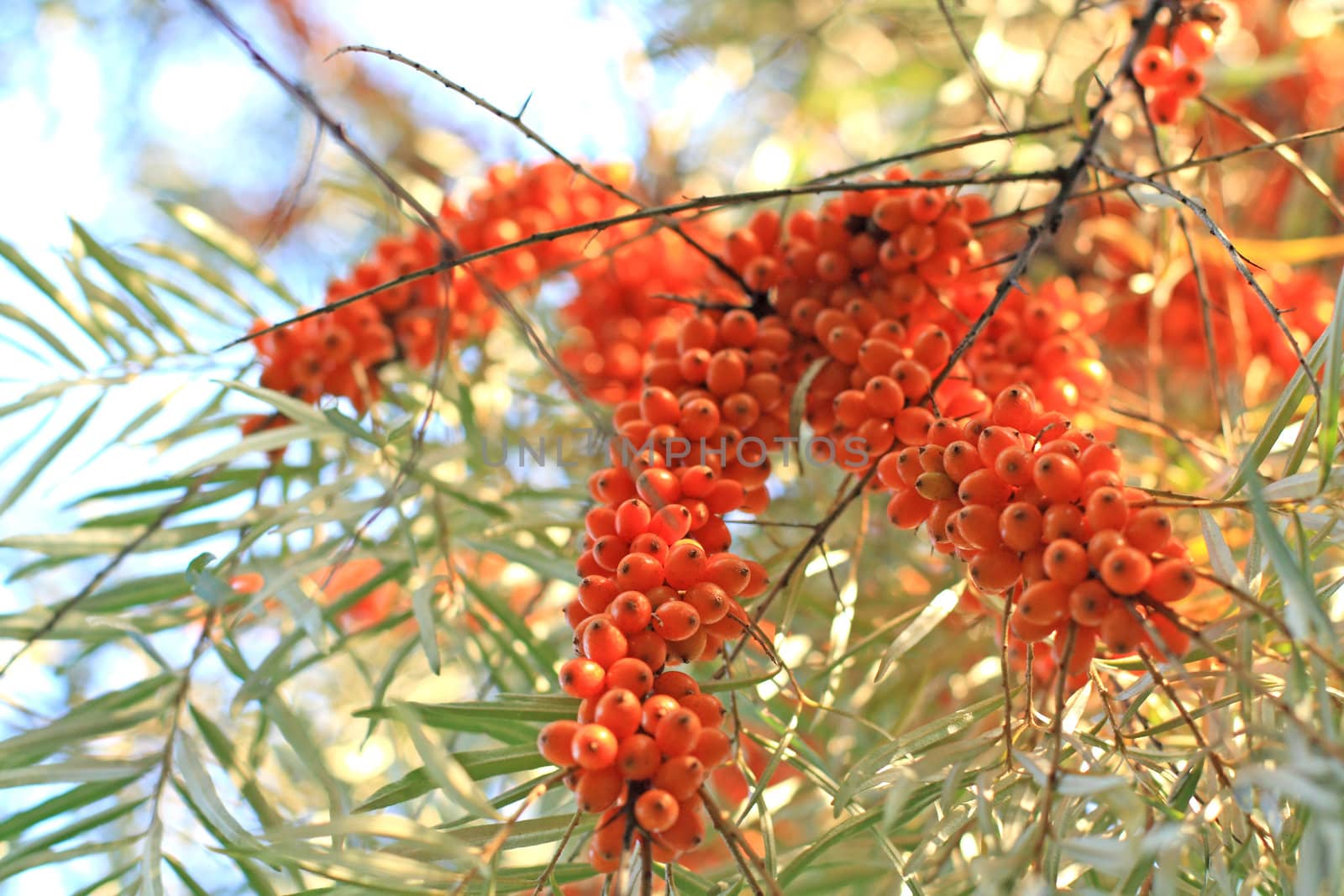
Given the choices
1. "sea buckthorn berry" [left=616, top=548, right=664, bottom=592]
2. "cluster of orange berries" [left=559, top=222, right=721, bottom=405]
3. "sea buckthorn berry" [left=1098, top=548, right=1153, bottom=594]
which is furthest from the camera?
"cluster of orange berries" [left=559, top=222, right=721, bottom=405]

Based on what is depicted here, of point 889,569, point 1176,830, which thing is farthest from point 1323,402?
point 889,569

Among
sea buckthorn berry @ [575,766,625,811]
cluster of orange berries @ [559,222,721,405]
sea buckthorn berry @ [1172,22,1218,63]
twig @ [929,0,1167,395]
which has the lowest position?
sea buckthorn berry @ [575,766,625,811]

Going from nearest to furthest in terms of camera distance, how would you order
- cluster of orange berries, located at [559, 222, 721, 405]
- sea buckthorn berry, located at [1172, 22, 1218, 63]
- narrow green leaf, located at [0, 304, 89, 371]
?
1. sea buckthorn berry, located at [1172, 22, 1218, 63]
2. narrow green leaf, located at [0, 304, 89, 371]
3. cluster of orange berries, located at [559, 222, 721, 405]

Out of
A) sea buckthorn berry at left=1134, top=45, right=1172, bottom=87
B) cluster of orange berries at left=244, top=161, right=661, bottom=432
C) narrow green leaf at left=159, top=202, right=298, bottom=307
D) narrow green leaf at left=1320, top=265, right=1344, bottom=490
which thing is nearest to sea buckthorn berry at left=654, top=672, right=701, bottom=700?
narrow green leaf at left=1320, top=265, right=1344, bottom=490

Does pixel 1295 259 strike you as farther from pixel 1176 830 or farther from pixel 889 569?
pixel 1176 830

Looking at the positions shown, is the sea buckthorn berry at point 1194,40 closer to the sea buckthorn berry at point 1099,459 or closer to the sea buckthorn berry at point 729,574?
the sea buckthorn berry at point 1099,459

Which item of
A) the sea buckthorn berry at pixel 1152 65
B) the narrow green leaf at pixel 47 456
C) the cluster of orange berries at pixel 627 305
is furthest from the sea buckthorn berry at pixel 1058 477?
the narrow green leaf at pixel 47 456

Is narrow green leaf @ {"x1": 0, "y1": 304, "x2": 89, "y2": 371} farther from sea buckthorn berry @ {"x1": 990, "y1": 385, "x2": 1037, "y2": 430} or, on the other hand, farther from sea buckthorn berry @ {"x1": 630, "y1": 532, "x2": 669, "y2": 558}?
sea buckthorn berry @ {"x1": 990, "y1": 385, "x2": 1037, "y2": 430}
